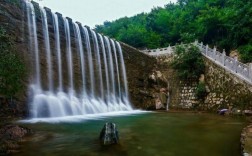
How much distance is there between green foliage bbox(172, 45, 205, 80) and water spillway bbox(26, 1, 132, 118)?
169 inches

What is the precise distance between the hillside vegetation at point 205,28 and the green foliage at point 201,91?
12.6 ft

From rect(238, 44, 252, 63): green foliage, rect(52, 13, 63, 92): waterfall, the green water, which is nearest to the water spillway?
rect(52, 13, 63, 92): waterfall

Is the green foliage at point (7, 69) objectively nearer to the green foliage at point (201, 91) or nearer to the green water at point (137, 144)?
the green water at point (137, 144)

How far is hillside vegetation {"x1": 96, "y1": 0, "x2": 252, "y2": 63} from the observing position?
65.1ft

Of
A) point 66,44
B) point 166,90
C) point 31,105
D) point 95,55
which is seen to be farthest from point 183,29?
point 31,105

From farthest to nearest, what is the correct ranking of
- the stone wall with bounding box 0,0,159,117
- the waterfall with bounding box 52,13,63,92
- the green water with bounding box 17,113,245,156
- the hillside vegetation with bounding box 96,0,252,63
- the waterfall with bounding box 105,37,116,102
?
the hillside vegetation with bounding box 96,0,252,63 < the waterfall with bounding box 105,37,116,102 < the waterfall with bounding box 52,13,63,92 < the stone wall with bounding box 0,0,159,117 < the green water with bounding box 17,113,245,156

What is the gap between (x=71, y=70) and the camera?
14.6 m

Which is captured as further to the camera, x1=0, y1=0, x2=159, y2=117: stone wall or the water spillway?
the water spillway

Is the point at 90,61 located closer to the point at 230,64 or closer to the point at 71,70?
the point at 71,70

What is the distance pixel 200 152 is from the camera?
5.28m

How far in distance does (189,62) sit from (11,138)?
1507cm

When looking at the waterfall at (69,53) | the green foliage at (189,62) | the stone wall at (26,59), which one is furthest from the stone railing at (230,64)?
the waterfall at (69,53)

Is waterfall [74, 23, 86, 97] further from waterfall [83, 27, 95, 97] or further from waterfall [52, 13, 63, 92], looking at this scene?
waterfall [52, 13, 63, 92]

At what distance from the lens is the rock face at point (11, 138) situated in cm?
509
